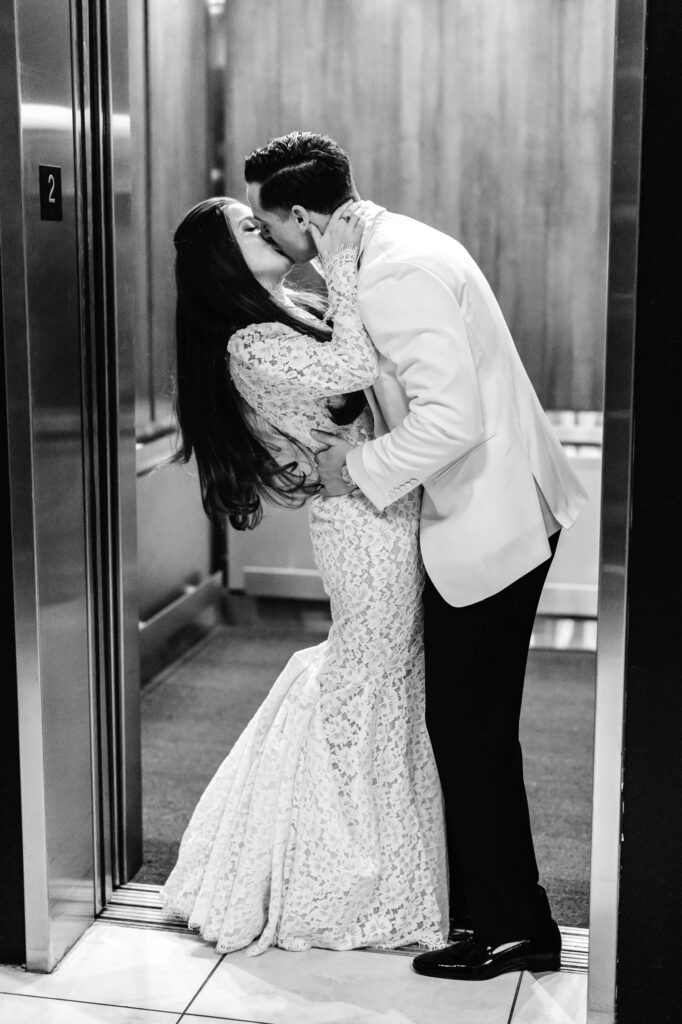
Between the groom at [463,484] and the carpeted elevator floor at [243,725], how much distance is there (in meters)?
0.39

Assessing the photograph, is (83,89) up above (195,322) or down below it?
above

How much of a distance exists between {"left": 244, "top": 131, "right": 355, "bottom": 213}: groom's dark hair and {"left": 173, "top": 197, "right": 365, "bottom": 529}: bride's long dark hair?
107mm

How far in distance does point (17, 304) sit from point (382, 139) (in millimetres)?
2510

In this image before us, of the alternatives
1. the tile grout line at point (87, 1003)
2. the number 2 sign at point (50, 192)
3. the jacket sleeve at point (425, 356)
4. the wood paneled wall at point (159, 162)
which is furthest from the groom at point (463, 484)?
the wood paneled wall at point (159, 162)

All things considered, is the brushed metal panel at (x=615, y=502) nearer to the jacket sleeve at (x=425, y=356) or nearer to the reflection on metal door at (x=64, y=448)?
the jacket sleeve at (x=425, y=356)

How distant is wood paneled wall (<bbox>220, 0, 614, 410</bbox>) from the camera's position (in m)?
4.37

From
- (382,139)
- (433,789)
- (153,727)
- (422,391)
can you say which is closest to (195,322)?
(422,391)

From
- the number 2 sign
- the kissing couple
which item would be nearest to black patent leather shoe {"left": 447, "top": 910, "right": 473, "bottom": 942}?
the kissing couple

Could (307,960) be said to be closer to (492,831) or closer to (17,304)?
(492,831)

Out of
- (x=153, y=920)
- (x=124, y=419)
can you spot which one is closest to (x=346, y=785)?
(x=153, y=920)

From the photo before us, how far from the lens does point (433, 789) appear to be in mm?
2600

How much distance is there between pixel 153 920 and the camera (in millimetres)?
2688

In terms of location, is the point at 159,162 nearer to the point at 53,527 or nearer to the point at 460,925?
the point at 53,527

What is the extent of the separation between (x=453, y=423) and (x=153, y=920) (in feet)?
4.02
